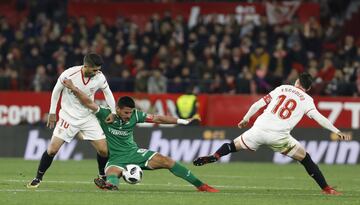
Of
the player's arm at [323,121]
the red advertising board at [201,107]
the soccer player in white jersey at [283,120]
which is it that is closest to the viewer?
the player's arm at [323,121]

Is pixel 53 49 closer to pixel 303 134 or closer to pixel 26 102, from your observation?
pixel 26 102

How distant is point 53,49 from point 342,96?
27.4 feet

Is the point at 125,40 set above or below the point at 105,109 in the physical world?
below

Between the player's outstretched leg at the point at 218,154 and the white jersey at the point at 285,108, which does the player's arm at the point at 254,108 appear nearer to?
the white jersey at the point at 285,108

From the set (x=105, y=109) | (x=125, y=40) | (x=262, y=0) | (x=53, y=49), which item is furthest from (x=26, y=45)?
(x=105, y=109)

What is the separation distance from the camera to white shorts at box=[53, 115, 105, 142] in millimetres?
15516

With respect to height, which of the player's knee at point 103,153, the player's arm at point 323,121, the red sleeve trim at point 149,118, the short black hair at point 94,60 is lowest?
the player's knee at point 103,153

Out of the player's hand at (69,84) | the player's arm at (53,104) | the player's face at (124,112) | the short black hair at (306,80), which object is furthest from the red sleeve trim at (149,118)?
the short black hair at (306,80)

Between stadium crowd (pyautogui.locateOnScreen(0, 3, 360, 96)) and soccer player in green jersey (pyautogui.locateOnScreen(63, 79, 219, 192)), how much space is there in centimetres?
1151

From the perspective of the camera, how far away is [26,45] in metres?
29.1

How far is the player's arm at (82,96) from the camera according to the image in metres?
15.1

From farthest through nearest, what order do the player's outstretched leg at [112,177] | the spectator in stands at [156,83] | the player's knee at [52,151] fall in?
the spectator in stands at [156,83]
the player's knee at [52,151]
the player's outstretched leg at [112,177]

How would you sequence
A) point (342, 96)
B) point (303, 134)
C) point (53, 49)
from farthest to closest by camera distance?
1. point (53, 49)
2. point (342, 96)
3. point (303, 134)

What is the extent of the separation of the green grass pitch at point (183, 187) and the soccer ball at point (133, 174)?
0.63ft
